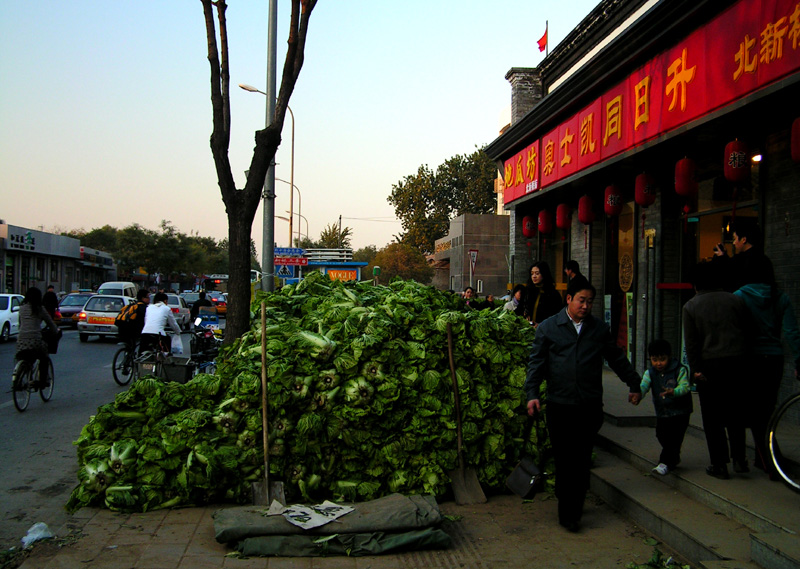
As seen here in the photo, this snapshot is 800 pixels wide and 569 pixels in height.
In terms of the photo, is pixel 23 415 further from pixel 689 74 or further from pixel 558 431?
pixel 689 74

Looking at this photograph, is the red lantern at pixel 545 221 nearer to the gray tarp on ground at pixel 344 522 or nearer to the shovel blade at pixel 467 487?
the shovel blade at pixel 467 487

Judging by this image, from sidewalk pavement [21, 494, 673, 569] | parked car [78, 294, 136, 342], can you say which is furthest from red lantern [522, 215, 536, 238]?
parked car [78, 294, 136, 342]

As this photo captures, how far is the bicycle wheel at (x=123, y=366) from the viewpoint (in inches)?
465

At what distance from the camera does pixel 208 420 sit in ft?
18.4

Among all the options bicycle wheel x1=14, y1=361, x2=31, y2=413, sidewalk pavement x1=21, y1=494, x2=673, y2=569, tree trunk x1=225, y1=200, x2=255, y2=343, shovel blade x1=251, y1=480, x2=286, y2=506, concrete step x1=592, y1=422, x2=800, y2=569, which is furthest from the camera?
bicycle wheel x1=14, y1=361, x2=31, y2=413

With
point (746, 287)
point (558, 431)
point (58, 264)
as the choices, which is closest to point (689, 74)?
A: point (746, 287)

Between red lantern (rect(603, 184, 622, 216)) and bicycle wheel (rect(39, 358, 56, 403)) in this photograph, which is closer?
bicycle wheel (rect(39, 358, 56, 403))

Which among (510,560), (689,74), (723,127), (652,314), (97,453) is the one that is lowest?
(510,560)

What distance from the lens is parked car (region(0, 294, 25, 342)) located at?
785 inches

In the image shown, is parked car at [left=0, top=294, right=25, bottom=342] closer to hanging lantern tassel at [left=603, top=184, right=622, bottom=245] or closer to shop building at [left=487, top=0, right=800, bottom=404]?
shop building at [left=487, top=0, right=800, bottom=404]

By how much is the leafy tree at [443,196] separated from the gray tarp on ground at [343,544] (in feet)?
166

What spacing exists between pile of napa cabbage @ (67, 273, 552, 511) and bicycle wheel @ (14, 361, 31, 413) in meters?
4.00

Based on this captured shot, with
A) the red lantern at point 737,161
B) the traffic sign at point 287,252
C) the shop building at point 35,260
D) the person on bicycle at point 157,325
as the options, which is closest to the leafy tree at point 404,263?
the shop building at point 35,260

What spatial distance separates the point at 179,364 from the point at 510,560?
572cm
